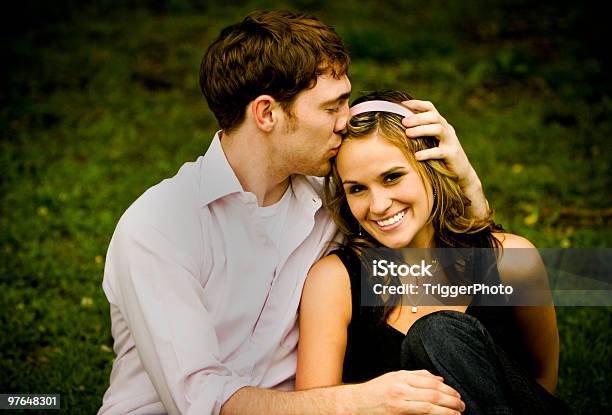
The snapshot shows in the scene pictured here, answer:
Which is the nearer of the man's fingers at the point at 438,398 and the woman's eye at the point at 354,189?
the man's fingers at the point at 438,398

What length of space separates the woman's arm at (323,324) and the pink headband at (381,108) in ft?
2.08

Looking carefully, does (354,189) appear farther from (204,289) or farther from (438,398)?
(438,398)

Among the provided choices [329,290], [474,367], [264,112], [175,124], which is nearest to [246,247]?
[329,290]

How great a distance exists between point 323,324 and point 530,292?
97cm

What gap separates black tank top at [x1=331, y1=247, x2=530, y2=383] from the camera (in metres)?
3.07

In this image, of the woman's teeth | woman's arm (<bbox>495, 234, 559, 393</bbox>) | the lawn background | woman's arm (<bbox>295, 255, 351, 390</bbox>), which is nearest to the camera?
woman's arm (<bbox>295, 255, 351, 390</bbox>)

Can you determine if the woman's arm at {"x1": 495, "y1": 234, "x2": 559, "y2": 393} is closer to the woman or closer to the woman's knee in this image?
the woman

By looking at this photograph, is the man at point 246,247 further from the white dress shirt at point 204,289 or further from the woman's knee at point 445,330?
the woman's knee at point 445,330

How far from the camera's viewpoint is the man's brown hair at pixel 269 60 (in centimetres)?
311

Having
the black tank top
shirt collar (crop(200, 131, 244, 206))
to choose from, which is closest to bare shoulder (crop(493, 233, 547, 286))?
the black tank top

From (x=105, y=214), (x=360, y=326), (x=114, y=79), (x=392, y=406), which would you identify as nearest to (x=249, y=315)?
(x=360, y=326)

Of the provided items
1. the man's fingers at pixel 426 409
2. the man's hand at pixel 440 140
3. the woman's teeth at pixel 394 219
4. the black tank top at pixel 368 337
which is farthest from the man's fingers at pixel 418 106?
the man's fingers at pixel 426 409

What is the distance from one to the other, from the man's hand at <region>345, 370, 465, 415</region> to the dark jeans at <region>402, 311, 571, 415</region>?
0.19 ft

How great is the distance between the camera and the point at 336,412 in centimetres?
271
